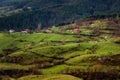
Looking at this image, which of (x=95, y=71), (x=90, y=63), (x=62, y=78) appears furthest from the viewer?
(x=90, y=63)

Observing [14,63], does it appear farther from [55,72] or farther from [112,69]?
[112,69]

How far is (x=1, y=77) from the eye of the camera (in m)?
174

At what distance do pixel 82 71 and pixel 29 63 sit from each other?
3743 cm

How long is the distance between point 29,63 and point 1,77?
27.8 meters

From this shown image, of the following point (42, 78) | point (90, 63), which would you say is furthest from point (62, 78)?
point (90, 63)

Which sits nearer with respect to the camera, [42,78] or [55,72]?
[42,78]

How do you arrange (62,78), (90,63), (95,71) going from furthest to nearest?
1. (90,63)
2. (95,71)
3. (62,78)

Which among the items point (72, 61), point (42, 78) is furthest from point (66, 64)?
point (42, 78)

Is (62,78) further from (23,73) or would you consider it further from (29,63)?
(29,63)

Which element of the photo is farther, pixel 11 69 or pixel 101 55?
pixel 101 55

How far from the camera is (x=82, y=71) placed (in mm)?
174000

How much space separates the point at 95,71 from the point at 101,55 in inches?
1068

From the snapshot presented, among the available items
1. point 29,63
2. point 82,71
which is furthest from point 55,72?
point 29,63

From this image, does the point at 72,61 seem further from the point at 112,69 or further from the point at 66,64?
the point at 112,69
